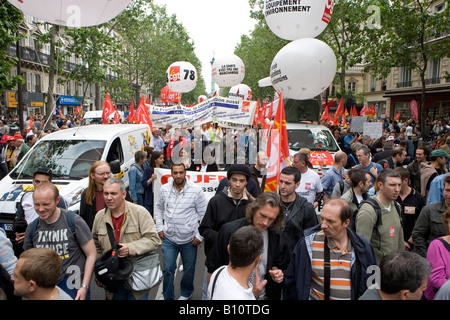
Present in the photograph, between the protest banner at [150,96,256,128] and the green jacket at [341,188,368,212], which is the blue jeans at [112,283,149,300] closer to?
the green jacket at [341,188,368,212]

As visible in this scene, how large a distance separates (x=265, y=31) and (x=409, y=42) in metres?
17.3

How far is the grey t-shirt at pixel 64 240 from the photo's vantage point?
125 inches

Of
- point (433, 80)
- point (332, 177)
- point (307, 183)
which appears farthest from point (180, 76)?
point (433, 80)

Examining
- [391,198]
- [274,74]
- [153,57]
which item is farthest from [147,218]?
[153,57]

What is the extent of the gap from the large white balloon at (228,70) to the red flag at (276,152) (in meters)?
17.4

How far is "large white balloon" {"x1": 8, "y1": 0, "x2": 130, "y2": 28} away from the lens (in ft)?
17.8

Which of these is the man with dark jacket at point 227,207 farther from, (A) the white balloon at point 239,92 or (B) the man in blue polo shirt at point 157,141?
(A) the white balloon at point 239,92

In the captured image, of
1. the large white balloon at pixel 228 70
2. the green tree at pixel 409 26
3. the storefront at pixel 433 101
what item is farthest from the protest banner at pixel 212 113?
the storefront at pixel 433 101

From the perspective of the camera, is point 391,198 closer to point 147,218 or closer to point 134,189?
point 147,218

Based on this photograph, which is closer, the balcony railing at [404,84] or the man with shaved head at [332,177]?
the man with shaved head at [332,177]

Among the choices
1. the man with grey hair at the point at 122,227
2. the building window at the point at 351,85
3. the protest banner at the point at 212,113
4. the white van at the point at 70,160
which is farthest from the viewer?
the building window at the point at 351,85

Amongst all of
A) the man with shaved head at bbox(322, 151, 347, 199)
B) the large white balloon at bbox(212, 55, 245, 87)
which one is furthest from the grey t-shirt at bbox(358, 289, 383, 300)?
the large white balloon at bbox(212, 55, 245, 87)

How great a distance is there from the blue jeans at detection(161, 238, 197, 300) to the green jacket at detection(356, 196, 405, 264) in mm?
1976

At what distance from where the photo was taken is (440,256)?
2.89 metres
